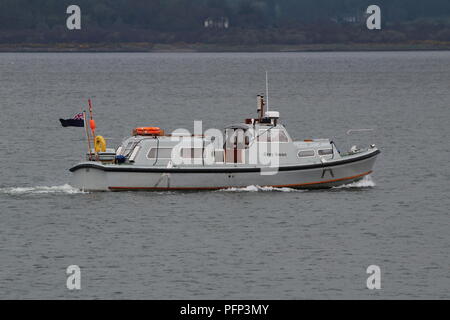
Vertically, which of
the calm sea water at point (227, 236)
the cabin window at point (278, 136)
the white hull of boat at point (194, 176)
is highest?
the cabin window at point (278, 136)

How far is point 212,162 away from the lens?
55.6 metres

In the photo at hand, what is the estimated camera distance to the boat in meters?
54.5

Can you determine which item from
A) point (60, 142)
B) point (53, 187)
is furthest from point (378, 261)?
point (60, 142)

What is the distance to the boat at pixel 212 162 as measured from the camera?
179 ft

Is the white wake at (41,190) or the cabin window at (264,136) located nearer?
the cabin window at (264,136)

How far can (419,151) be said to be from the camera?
80.1 metres

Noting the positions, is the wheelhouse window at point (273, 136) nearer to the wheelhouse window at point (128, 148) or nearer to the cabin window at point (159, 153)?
the cabin window at point (159, 153)

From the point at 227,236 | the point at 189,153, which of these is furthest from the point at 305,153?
the point at 227,236

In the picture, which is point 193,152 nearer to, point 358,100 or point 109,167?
point 109,167

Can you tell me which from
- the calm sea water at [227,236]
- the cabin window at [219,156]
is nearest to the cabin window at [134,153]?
the calm sea water at [227,236]

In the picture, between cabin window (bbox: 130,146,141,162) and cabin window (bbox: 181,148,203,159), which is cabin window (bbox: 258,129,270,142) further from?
cabin window (bbox: 130,146,141,162)

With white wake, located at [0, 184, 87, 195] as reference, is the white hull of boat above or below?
above

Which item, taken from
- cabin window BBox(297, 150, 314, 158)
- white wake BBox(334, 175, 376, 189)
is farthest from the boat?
white wake BBox(334, 175, 376, 189)
